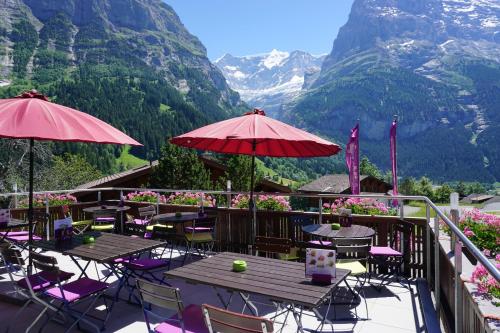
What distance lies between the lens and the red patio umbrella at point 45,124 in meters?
4.09

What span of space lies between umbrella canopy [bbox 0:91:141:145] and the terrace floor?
6.26ft

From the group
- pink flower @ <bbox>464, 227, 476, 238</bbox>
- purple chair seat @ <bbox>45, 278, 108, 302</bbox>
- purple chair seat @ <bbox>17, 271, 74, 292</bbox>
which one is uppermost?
pink flower @ <bbox>464, 227, 476, 238</bbox>

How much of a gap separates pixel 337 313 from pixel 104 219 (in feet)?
18.2

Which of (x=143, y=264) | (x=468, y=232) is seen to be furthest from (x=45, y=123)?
(x=468, y=232)

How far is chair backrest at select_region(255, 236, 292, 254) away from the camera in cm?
494

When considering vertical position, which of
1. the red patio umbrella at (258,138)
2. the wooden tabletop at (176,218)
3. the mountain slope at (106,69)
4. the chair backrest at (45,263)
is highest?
the mountain slope at (106,69)

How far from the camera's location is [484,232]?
213 inches

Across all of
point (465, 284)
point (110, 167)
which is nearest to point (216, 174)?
point (465, 284)

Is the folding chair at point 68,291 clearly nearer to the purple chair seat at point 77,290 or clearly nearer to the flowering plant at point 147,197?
the purple chair seat at point 77,290

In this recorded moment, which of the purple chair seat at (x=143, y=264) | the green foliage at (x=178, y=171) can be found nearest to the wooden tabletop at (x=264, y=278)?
the purple chair seat at (x=143, y=264)

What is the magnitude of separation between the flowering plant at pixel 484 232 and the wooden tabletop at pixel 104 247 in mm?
3740

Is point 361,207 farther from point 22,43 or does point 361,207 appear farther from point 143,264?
point 22,43

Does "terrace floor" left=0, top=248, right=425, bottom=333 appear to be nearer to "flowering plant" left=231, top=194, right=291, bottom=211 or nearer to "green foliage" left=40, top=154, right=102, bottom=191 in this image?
"flowering plant" left=231, top=194, right=291, bottom=211

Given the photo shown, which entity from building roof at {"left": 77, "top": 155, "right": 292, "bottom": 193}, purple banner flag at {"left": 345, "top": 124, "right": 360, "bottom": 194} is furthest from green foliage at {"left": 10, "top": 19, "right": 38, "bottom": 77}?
purple banner flag at {"left": 345, "top": 124, "right": 360, "bottom": 194}
